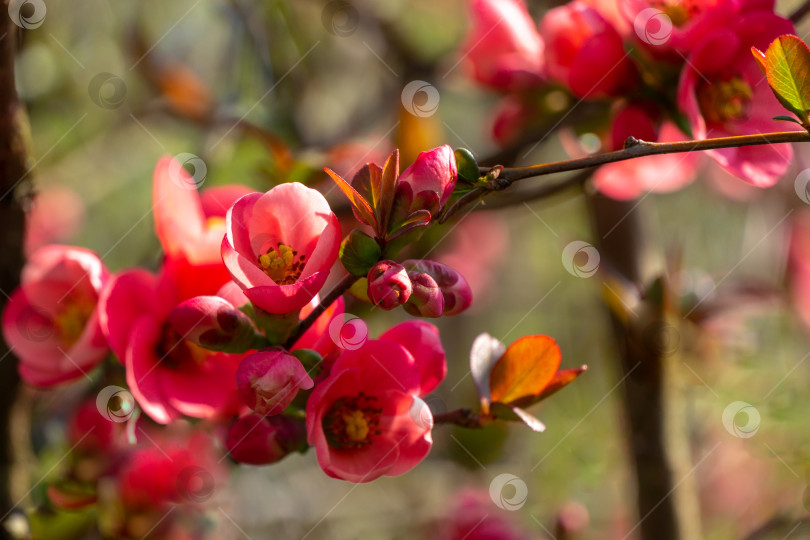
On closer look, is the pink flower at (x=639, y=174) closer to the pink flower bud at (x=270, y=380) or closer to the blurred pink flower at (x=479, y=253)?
the pink flower bud at (x=270, y=380)

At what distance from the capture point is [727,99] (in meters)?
0.72

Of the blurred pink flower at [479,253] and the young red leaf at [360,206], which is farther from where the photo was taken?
the blurred pink flower at [479,253]

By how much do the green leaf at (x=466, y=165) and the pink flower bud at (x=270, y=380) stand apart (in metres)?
0.16

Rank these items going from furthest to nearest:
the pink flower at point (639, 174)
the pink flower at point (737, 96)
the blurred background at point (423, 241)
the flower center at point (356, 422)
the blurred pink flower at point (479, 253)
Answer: the blurred pink flower at point (479, 253), the blurred background at point (423, 241), the pink flower at point (639, 174), the pink flower at point (737, 96), the flower center at point (356, 422)

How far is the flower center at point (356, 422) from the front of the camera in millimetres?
567

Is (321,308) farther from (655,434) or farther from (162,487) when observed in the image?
(655,434)

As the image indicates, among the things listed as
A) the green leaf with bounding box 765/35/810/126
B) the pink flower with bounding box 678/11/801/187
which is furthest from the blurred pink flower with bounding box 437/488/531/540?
the green leaf with bounding box 765/35/810/126

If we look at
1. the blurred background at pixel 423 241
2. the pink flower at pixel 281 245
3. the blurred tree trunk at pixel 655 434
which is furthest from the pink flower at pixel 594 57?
the pink flower at pixel 281 245

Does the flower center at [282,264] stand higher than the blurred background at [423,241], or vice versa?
the flower center at [282,264]

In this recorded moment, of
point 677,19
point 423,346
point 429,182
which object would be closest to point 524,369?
point 423,346

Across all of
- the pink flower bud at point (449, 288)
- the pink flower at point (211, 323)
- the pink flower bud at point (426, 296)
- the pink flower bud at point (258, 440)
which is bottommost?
the pink flower bud at point (258, 440)

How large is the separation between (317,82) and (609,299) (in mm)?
1026

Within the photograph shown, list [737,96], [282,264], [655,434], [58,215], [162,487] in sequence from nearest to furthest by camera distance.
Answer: [282,264], [737,96], [162,487], [655,434], [58,215]

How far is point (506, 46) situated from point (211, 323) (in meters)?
0.55
